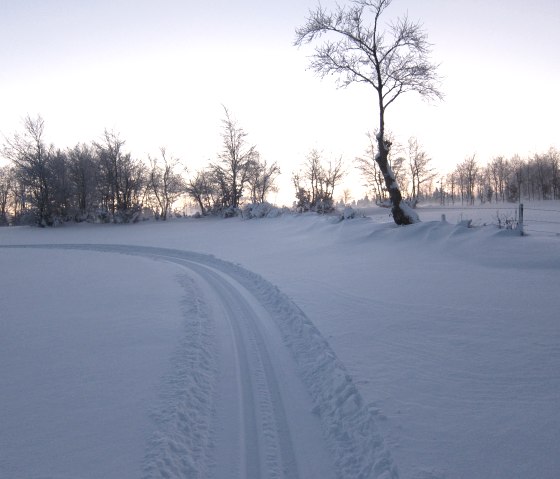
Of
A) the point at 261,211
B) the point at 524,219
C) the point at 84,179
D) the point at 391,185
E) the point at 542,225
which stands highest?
the point at 84,179

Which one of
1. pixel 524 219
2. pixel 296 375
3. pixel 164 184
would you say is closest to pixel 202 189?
pixel 164 184

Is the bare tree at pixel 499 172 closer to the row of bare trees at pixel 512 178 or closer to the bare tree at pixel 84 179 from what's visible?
the row of bare trees at pixel 512 178

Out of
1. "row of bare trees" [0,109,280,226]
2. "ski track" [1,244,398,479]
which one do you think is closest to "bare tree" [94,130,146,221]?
"row of bare trees" [0,109,280,226]

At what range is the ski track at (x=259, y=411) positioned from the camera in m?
3.38

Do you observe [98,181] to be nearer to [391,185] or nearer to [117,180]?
[117,180]

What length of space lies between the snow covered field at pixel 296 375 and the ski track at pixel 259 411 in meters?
0.02

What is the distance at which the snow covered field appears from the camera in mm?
3381

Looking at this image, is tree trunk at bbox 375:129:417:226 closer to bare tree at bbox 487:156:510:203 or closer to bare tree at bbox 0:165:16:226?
bare tree at bbox 0:165:16:226

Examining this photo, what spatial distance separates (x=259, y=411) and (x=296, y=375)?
103 centimetres

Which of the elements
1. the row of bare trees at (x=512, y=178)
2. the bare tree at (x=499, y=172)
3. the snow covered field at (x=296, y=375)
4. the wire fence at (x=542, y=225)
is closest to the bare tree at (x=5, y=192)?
the snow covered field at (x=296, y=375)

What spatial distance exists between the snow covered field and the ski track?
2 cm

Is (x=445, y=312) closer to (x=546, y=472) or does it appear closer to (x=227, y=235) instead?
(x=546, y=472)

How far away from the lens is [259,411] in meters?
4.28

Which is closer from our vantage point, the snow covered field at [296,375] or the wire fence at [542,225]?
the snow covered field at [296,375]
